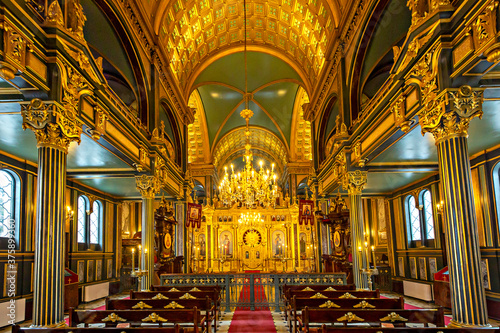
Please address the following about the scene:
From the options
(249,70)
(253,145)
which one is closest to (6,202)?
(249,70)

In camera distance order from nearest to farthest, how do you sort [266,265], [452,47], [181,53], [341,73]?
[452,47], [341,73], [181,53], [266,265]

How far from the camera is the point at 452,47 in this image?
7.31m

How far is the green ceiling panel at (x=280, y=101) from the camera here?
99.2ft

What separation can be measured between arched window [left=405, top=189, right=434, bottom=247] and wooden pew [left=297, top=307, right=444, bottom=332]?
11784 mm

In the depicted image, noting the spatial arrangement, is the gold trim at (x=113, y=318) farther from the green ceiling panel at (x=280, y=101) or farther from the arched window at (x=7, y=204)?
the green ceiling panel at (x=280, y=101)

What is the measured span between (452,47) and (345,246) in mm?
12889

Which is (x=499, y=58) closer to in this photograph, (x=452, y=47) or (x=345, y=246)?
(x=452, y=47)

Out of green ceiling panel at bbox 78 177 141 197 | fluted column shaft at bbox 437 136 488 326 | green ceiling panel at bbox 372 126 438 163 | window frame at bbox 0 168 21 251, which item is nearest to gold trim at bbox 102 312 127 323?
fluted column shaft at bbox 437 136 488 326

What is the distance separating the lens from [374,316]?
7000mm

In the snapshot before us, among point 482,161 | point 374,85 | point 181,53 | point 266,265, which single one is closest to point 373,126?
point 482,161

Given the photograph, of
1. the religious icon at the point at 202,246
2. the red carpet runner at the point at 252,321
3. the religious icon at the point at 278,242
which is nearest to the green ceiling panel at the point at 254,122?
the religious icon at the point at 278,242

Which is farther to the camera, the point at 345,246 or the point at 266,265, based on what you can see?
the point at 266,265

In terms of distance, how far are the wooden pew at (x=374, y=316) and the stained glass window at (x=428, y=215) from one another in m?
11.9

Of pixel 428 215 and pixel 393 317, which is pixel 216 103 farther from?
pixel 393 317
